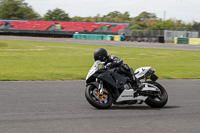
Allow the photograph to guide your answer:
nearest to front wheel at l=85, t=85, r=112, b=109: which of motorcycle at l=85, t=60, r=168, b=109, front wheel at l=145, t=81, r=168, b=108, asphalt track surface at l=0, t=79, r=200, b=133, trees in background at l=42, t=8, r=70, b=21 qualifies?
motorcycle at l=85, t=60, r=168, b=109

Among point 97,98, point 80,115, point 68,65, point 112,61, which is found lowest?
point 68,65

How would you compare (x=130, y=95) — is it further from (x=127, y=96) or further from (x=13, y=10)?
(x=13, y=10)

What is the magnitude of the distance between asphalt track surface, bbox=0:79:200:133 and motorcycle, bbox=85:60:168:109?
0.17 metres

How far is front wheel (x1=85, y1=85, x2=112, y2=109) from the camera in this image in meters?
6.36

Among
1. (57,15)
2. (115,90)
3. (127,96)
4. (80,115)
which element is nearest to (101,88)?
(115,90)

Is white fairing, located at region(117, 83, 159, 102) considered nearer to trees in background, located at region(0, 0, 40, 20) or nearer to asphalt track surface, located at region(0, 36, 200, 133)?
asphalt track surface, located at region(0, 36, 200, 133)

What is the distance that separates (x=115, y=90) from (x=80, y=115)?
102cm

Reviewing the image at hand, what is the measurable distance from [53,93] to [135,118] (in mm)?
3135

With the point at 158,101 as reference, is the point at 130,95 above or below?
above

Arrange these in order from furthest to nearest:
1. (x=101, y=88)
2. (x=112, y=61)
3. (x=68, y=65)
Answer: (x=68, y=65)
(x=112, y=61)
(x=101, y=88)

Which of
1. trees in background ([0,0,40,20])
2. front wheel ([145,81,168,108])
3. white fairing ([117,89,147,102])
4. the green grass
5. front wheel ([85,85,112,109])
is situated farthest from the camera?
trees in background ([0,0,40,20])

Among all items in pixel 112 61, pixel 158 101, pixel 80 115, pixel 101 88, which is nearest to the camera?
pixel 80 115

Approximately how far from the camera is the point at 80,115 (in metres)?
5.96

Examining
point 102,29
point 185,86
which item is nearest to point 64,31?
point 102,29
